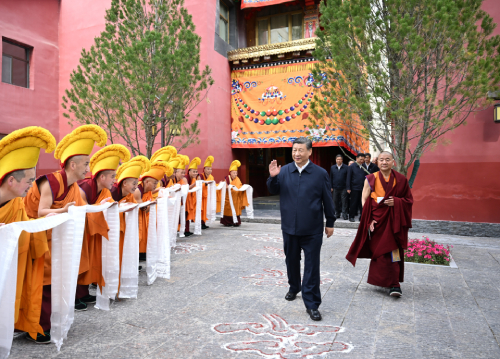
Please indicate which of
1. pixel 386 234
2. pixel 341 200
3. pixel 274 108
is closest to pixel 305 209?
pixel 386 234

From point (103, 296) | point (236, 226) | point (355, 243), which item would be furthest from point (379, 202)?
point (236, 226)

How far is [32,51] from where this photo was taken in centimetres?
1083

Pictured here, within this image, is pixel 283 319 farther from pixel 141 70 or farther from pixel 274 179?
pixel 141 70

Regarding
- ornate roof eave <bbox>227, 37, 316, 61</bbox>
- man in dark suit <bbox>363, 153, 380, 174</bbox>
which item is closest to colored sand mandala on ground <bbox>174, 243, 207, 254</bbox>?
man in dark suit <bbox>363, 153, 380, 174</bbox>

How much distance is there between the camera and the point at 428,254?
532 centimetres

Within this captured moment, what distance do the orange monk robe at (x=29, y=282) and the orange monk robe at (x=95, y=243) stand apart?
662 mm

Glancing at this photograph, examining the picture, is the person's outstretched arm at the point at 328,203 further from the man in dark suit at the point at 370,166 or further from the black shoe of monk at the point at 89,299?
the man in dark suit at the point at 370,166

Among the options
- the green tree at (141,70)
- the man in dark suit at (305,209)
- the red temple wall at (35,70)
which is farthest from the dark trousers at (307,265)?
the red temple wall at (35,70)

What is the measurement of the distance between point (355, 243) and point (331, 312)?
1052 millimetres

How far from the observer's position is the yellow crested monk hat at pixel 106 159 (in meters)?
3.65

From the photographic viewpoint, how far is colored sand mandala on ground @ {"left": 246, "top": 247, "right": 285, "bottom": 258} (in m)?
5.81

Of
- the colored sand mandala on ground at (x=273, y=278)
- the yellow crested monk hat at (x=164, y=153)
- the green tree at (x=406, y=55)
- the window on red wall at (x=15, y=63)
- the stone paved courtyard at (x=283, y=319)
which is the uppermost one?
the window on red wall at (x=15, y=63)

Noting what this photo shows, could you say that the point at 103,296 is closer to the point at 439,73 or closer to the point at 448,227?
the point at 439,73

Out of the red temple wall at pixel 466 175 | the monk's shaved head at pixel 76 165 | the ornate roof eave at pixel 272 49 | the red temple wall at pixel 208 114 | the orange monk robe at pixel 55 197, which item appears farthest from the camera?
the ornate roof eave at pixel 272 49
